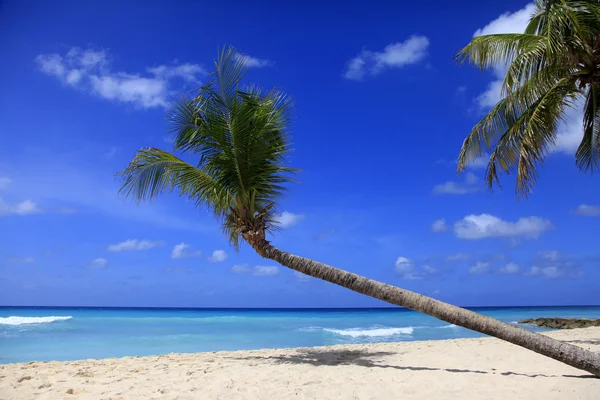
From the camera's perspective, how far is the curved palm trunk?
5.44 meters

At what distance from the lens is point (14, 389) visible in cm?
528

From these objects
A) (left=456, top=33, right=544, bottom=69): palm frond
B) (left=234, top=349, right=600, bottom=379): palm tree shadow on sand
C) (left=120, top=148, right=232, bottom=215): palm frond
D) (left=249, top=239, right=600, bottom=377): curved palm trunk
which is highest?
(left=456, top=33, right=544, bottom=69): palm frond

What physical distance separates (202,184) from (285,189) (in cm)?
155

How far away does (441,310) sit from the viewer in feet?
19.8

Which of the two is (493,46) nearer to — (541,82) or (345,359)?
(541,82)

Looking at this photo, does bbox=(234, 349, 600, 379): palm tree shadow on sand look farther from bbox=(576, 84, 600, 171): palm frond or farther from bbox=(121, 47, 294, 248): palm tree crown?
bbox=(576, 84, 600, 171): palm frond

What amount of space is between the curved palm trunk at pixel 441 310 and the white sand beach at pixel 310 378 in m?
0.30

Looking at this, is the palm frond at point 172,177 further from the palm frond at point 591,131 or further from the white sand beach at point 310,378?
the palm frond at point 591,131

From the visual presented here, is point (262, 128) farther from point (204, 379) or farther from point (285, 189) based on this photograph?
point (204, 379)

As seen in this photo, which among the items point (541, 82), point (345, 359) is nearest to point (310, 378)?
point (345, 359)

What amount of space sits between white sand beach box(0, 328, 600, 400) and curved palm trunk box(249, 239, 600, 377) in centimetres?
30

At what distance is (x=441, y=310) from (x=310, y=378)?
6.61 ft

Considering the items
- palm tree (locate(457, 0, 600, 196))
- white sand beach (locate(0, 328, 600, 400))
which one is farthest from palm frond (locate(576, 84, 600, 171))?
white sand beach (locate(0, 328, 600, 400))

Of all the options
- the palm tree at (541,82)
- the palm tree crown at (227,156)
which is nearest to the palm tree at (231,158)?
the palm tree crown at (227,156)
